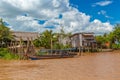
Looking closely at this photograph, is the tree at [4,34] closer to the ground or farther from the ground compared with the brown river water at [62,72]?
farther from the ground

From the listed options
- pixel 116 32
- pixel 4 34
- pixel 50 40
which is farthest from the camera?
pixel 116 32

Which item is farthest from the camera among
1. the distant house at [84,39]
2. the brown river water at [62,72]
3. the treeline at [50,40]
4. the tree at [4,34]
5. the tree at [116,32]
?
the tree at [116,32]

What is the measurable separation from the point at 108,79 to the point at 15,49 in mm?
18769

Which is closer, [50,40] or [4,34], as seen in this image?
[4,34]

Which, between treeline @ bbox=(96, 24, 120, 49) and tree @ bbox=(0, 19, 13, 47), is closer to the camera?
tree @ bbox=(0, 19, 13, 47)

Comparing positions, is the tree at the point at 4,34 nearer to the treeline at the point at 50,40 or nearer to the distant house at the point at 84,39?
the treeline at the point at 50,40

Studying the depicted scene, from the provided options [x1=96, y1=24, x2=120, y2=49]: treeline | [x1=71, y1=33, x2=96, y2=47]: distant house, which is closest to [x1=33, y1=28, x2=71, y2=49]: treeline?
[x1=71, y1=33, x2=96, y2=47]: distant house

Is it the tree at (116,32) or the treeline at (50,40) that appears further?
the tree at (116,32)

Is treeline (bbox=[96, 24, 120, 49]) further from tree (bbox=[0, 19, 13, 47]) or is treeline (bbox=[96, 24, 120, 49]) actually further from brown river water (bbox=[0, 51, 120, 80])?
brown river water (bbox=[0, 51, 120, 80])

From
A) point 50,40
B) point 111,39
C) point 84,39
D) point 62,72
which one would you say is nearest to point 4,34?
point 50,40

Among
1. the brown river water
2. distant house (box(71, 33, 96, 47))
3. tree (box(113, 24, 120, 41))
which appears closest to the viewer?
the brown river water

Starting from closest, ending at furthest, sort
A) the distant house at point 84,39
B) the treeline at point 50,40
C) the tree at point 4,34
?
1. the tree at point 4,34
2. the treeline at point 50,40
3. the distant house at point 84,39

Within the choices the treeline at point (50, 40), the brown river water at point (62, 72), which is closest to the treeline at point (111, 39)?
the treeline at point (50, 40)

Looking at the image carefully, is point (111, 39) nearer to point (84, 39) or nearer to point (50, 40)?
point (84, 39)
